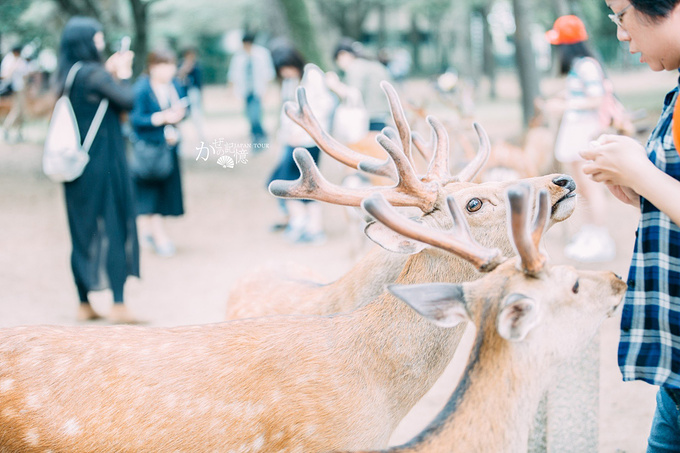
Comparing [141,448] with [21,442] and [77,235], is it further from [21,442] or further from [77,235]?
[77,235]

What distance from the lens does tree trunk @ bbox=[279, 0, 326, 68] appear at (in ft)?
43.5

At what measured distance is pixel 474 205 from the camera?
9.42 ft

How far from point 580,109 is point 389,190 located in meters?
4.76

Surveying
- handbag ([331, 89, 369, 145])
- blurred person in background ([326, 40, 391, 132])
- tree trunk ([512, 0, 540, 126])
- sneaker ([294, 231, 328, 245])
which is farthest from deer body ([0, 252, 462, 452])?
tree trunk ([512, 0, 540, 126])

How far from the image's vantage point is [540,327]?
207 centimetres

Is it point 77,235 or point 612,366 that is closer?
point 612,366

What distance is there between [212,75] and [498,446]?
38.7 m

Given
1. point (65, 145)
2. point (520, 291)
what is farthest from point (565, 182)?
point (65, 145)

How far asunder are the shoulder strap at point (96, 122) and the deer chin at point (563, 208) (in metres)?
4.08

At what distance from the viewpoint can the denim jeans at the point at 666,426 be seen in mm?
Answer: 2316

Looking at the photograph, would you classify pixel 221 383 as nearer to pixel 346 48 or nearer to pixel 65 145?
pixel 65 145

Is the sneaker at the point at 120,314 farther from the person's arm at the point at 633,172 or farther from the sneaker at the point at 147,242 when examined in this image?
the person's arm at the point at 633,172

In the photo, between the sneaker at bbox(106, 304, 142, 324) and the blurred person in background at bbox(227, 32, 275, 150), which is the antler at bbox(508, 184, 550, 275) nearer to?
the sneaker at bbox(106, 304, 142, 324)

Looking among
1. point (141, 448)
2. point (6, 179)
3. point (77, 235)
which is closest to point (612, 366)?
point (141, 448)
